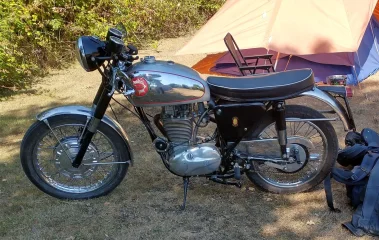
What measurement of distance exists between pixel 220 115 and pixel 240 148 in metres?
0.30

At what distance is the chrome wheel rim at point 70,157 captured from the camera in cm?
316

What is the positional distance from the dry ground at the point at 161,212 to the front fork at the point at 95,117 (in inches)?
14.4

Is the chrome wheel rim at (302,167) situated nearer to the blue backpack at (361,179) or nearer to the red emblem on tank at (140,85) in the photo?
the blue backpack at (361,179)

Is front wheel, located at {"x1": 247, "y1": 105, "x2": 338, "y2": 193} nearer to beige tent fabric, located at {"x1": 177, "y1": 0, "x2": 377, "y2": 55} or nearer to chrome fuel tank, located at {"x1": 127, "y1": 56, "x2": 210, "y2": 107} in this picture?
chrome fuel tank, located at {"x1": 127, "y1": 56, "x2": 210, "y2": 107}

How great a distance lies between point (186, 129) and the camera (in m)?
3.06

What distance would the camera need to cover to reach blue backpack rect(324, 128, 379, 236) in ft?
9.55

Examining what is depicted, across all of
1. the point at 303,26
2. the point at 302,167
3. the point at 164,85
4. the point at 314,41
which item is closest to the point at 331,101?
the point at 302,167

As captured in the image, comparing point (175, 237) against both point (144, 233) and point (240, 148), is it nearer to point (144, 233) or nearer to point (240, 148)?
point (144, 233)

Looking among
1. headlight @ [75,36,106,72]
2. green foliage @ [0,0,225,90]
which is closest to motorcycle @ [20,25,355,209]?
headlight @ [75,36,106,72]

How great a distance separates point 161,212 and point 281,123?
970mm

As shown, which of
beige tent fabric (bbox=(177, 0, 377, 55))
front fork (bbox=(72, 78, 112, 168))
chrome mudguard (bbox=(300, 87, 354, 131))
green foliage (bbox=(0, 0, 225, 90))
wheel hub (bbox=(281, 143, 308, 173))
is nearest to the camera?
front fork (bbox=(72, 78, 112, 168))

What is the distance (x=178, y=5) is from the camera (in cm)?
788

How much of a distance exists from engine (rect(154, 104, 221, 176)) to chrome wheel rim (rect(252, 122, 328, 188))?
35 centimetres

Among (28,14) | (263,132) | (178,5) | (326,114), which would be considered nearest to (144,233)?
(263,132)
